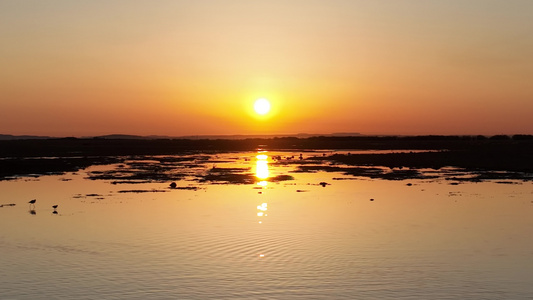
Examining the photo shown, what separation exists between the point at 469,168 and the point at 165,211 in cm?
3148

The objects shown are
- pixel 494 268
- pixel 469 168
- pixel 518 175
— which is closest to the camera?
pixel 494 268

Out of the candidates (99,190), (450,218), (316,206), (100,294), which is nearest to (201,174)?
(99,190)

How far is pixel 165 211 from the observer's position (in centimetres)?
2412

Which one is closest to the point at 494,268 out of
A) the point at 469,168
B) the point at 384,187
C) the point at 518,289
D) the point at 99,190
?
the point at 518,289

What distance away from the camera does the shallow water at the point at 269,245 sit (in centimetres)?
1234

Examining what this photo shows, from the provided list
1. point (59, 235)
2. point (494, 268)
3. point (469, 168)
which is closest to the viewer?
point (494, 268)

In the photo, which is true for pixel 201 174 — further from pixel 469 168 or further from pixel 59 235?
pixel 59 235

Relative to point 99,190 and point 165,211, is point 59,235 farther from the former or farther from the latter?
point 99,190

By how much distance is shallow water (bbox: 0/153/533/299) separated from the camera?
12.3m

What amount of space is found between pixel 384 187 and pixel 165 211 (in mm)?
13895

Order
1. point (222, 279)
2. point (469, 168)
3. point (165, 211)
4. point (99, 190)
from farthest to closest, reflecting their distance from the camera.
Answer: point (469, 168)
point (99, 190)
point (165, 211)
point (222, 279)

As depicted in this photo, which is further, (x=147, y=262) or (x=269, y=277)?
(x=147, y=262)

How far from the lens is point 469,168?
160 ft

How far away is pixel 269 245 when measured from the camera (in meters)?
16.8
